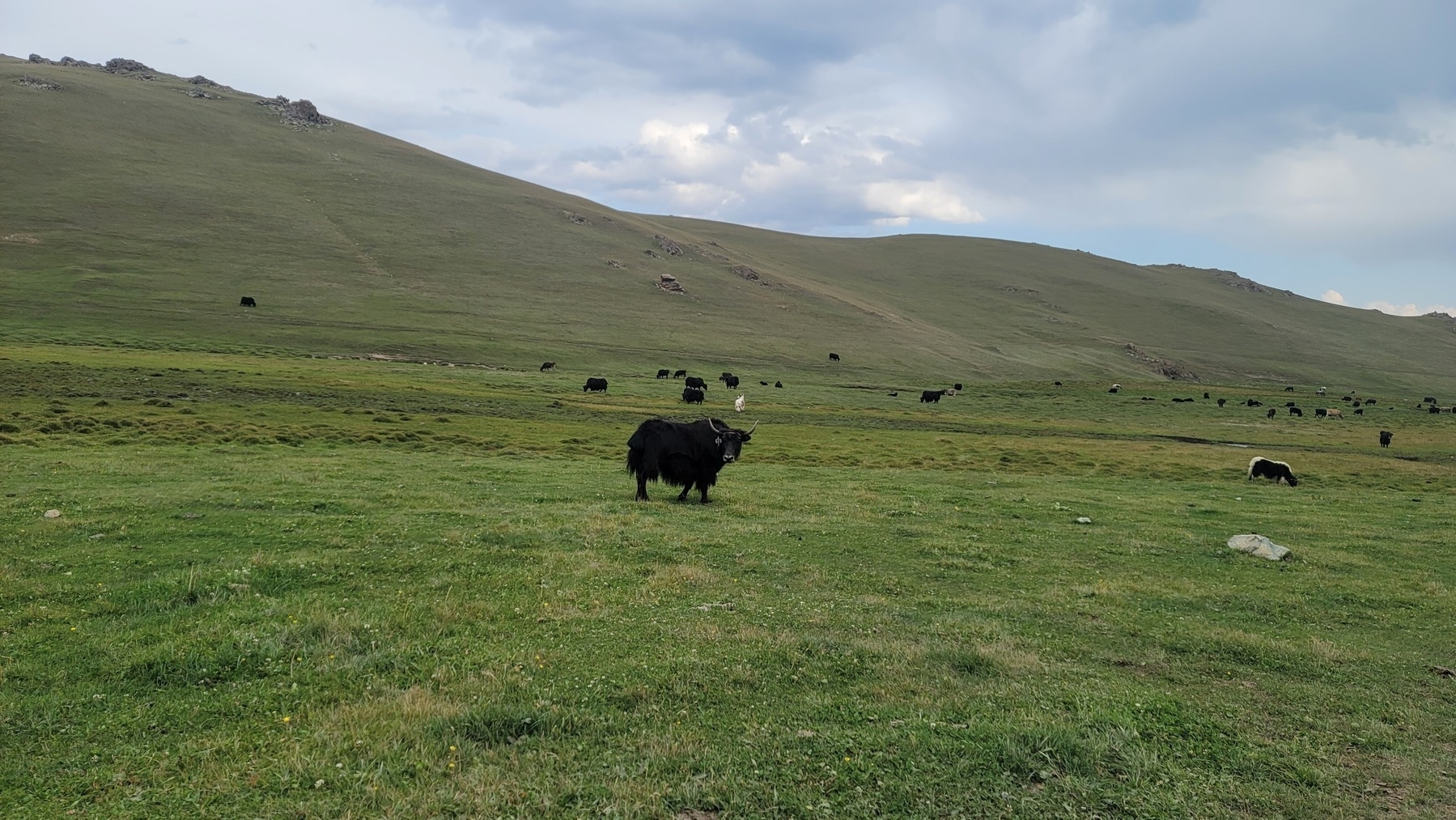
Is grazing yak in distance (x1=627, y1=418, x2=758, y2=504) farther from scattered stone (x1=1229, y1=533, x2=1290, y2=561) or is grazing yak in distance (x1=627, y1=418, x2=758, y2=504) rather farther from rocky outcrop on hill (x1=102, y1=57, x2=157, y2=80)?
rocky outcrop on hill (x1=102, y1=57, x2=157, y2=80)

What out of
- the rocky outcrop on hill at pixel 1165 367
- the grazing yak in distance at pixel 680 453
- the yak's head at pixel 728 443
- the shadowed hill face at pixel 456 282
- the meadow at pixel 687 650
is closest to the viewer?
the meadow at pixel 687 650

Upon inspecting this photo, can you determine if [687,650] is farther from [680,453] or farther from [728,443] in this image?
[728,443]

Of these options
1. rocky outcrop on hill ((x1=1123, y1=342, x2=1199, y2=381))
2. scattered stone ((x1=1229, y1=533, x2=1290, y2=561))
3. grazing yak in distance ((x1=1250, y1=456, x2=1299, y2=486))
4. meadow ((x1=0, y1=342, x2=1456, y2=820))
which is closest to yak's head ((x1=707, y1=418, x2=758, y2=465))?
meadow ((x1=0, y1=342, x2=1456, y2=820))

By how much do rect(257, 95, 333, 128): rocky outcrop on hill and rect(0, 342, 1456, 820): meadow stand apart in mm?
160859

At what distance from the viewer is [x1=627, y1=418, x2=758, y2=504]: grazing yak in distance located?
1952 centimetres

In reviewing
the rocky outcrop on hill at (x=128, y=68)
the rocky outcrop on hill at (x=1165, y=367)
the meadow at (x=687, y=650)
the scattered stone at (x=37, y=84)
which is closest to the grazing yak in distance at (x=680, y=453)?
the meadow at (x=687, y=650)

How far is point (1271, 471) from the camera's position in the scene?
31.9 metres

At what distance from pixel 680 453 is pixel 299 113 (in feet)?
578

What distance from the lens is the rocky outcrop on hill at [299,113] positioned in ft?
519

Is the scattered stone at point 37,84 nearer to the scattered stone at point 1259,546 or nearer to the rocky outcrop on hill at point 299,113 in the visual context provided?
the rocky outcrop on hill at point 299,113

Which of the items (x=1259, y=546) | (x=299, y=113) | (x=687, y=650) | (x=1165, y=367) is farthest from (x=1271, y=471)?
→ (x=299, y=113)

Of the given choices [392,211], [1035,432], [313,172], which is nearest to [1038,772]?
[1035,432]

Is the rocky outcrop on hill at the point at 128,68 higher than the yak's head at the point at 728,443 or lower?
higher

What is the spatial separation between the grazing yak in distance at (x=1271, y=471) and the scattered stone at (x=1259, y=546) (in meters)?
18.5
